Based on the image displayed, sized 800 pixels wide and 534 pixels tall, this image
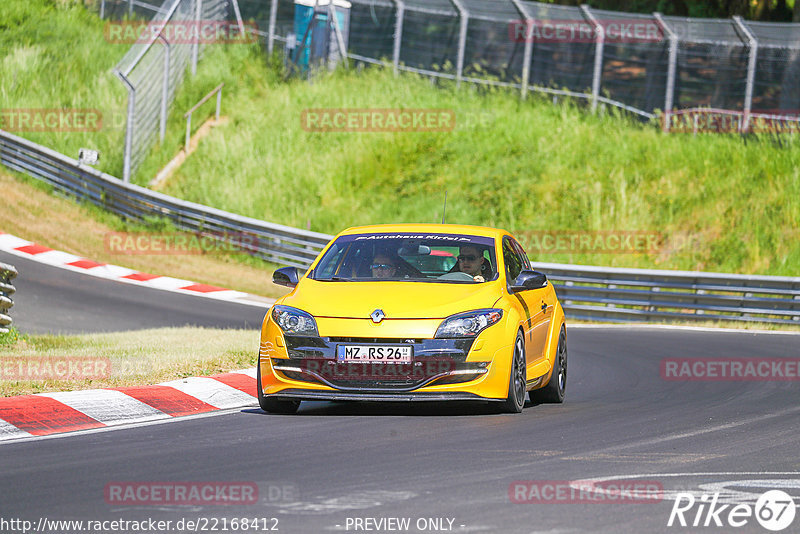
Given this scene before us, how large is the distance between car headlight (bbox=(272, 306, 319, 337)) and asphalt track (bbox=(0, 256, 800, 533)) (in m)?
0.65

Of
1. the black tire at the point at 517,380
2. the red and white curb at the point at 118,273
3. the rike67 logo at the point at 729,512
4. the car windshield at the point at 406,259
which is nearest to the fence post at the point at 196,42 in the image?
the red and white curb at the point at 118,273

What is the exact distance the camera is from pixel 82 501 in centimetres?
624

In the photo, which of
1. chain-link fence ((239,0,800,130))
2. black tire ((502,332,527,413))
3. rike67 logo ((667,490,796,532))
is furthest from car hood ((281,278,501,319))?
chain-link fence ((239,0,800,130))

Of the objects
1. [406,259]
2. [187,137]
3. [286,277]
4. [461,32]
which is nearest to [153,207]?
[187,137]

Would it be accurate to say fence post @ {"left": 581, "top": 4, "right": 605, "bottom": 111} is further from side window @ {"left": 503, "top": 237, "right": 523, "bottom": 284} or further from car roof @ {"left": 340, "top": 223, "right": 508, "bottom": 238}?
car roof @ {"left": 340, "top": 223, "right": 508, "bottom": 238}

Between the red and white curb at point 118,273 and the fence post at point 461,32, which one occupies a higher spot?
the fence post at point 461,32

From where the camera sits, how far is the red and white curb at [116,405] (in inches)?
346

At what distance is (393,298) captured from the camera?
386 inches

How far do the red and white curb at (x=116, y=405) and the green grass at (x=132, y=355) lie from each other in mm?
343

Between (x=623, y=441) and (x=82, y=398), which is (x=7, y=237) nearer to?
(x=82, y=398)

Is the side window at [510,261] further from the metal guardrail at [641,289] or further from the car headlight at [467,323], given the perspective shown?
the metal guardrail at [641,289]

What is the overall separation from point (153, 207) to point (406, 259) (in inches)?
836

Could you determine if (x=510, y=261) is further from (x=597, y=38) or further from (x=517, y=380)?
(x=597, y=38)

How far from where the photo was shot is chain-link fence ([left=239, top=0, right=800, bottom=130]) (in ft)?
97.6
